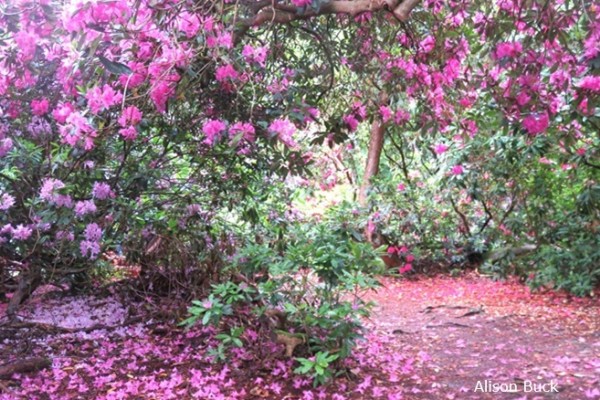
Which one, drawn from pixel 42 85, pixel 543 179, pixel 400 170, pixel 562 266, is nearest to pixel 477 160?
pixel 543 179

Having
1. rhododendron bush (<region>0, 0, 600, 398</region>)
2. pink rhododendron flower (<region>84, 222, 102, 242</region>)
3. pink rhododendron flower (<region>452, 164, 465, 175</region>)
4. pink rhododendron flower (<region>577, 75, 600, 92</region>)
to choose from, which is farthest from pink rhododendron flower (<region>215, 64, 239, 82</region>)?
pink rhododendron flower (<region>452, 164, 465, 175</region>)

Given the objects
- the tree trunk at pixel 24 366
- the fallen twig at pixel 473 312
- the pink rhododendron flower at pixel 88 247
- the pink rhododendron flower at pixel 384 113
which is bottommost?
the fallen twig at pixel 473 312

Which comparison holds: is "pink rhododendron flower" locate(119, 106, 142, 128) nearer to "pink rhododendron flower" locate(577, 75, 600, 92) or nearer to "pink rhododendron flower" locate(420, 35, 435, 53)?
"pink rhododendron flower" locate(420, 35, 435, 53)

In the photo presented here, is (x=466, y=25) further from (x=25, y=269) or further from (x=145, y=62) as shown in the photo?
(x=25, y=269)

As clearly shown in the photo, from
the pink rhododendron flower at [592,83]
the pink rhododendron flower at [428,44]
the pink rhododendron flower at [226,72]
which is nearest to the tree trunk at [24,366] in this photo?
the pink rhododendron flower at [226,72]

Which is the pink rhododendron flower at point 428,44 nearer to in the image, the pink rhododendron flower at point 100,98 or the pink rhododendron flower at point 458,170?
the pink rhododendron flower at point 100,98

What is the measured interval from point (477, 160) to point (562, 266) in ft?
4.52

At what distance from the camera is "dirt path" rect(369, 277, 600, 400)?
2.98 meters

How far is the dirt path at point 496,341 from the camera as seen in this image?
2.98 m

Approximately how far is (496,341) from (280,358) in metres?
1.70

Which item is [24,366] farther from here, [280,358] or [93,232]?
[280,358]

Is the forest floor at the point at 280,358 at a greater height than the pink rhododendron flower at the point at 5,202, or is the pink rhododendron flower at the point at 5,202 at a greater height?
the pink rhododendron flower at the point at 5,202

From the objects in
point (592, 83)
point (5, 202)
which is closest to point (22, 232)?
point (5, 202)

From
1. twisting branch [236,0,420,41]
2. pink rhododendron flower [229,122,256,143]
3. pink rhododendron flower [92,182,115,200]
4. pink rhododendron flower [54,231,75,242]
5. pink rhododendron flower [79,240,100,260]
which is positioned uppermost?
twisting branch [236,0,420,41]
